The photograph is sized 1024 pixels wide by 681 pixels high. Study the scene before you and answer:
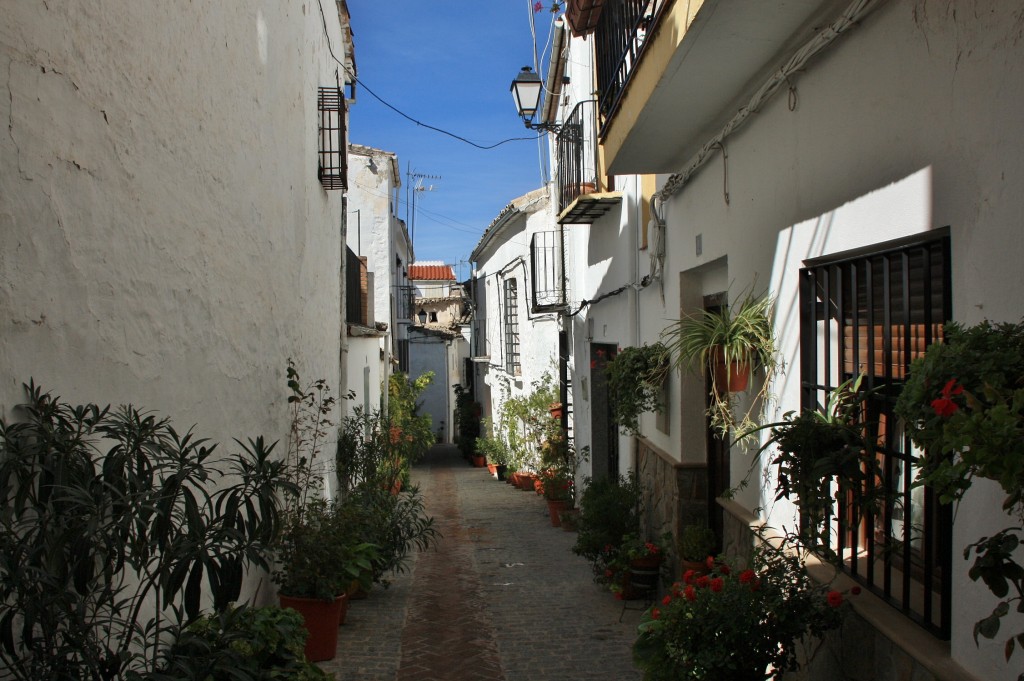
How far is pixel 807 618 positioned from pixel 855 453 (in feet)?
2.92

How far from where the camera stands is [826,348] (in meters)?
4.16

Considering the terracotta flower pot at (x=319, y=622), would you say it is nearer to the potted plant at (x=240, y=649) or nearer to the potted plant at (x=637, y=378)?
the potted plant at (x=240, y=649)

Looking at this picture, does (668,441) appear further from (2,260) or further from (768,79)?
(2,260)


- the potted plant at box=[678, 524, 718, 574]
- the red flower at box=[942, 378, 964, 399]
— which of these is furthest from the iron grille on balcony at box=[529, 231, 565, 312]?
the red flower at box=[942, 378, 964, 399]

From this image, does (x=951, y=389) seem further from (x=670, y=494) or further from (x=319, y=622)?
(x=670, y=494)

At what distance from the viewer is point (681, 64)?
509cm

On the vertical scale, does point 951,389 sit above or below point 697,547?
above

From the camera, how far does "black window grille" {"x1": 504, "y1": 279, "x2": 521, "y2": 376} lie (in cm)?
2023

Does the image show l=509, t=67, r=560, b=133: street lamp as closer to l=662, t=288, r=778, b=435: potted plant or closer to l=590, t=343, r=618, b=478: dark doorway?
l=590, t=343, r=618, b=478: dark doorway

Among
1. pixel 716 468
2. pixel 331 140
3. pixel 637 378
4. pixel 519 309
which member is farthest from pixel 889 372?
pixel 519 309

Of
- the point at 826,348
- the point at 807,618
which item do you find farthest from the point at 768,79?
the point at 807,618

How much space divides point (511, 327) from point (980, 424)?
19121mm

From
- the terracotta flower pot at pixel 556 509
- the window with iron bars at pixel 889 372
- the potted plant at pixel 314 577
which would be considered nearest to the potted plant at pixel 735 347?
the window with iron bars at pixel 889 372

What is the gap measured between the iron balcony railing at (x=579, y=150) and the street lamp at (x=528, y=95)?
280 millimetres
